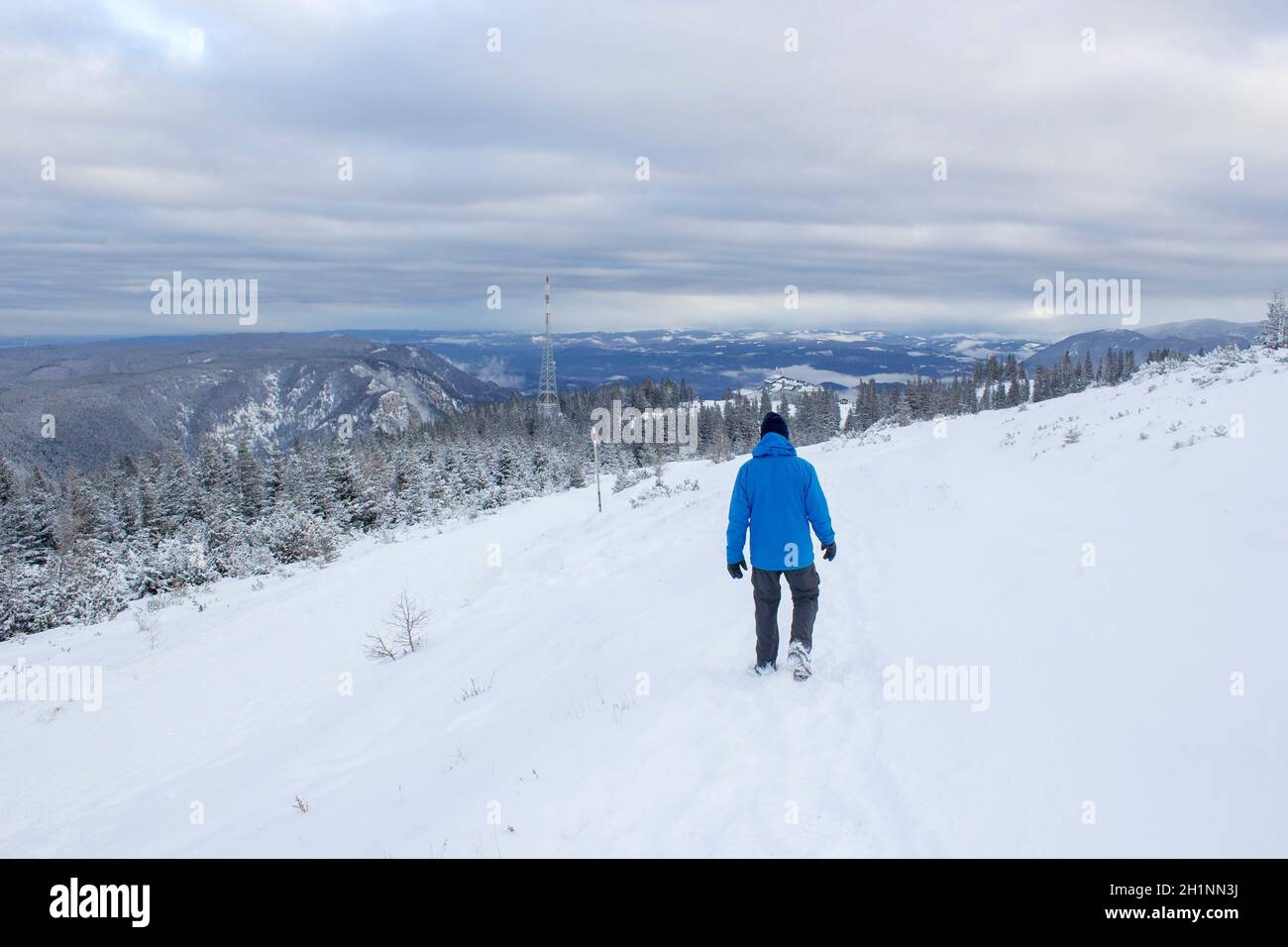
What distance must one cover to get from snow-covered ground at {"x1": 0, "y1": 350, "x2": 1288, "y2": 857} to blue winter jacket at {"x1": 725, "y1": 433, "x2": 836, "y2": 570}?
1.19 m

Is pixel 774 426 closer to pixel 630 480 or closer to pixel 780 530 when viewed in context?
pixel 780 530

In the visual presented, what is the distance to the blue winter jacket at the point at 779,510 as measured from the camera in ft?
20.1

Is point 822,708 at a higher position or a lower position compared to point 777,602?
lower

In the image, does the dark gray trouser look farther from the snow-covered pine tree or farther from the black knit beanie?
the snow-covered pine tree

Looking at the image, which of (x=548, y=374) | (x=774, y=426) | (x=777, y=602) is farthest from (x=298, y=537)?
(x=548, y=374)

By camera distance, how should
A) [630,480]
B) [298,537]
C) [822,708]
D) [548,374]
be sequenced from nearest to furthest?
1. [822,708]
2. [630,480]
3. [298,537]
4. [548,374]

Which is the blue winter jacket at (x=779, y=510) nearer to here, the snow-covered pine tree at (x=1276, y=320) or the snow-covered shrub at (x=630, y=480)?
the snow-covered shrub at (x=630, y=480)

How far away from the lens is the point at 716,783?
4.55 m

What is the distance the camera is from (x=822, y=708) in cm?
566

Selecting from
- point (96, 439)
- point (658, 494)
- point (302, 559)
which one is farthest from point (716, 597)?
point (96, 439)

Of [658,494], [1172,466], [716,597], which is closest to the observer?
[716,597]

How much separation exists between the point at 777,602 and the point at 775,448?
144cm
